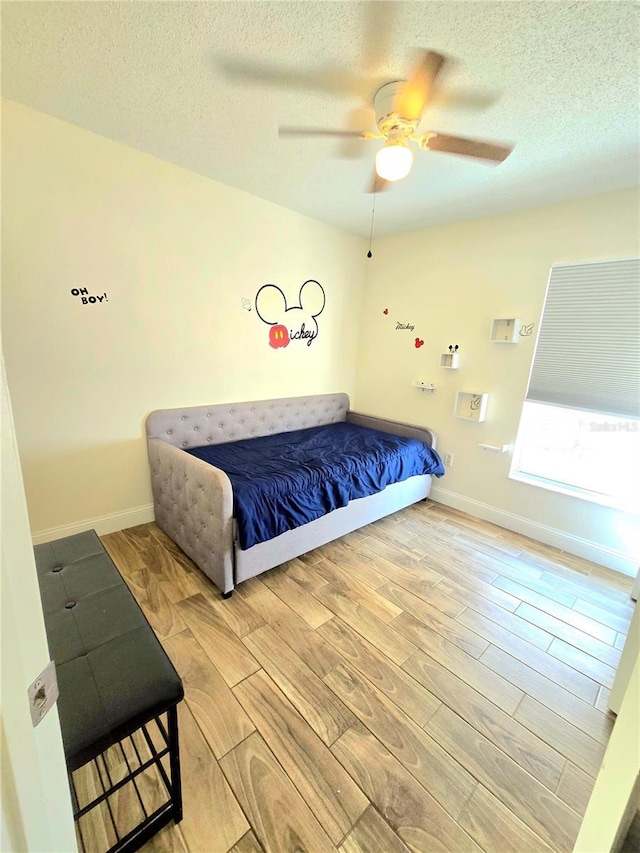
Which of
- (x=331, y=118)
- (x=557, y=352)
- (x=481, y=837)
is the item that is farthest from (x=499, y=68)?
(x=481, y=837)

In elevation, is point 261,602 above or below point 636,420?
below

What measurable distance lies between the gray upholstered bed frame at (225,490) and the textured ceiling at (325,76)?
1823mm

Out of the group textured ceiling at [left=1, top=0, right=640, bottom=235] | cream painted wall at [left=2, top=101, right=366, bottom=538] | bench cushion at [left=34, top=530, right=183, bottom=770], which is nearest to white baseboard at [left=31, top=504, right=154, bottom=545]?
cream painted wall at [left=2, top=101, right=366, bottom=538]

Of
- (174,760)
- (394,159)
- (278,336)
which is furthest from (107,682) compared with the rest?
(278,336)

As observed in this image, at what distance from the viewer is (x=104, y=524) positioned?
101 inches

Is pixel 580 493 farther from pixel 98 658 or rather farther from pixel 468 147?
pixel 98 658

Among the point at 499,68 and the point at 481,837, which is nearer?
the point at 481,837

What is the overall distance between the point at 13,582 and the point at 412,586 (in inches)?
85.7

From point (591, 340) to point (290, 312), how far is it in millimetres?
2414

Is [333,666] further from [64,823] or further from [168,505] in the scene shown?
[168,505]

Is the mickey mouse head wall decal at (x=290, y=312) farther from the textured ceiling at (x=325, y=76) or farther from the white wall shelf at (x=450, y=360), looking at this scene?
the white wall shelf at (x=450, y=360)

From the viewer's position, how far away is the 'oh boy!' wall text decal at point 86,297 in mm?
2203

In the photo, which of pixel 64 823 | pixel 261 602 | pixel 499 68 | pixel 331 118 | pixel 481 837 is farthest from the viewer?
pixel 261 602

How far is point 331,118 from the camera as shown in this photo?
180 cm
